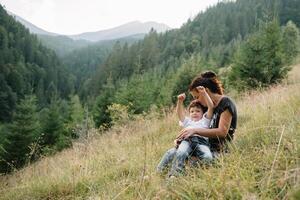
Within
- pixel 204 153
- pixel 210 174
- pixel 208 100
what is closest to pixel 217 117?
pixel 208 100

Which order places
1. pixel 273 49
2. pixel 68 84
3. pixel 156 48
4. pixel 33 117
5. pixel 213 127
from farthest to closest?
pixel 68 84 → pixel 156 48 → pixel 33 117 → pixel 273 49 → pixel 213 127

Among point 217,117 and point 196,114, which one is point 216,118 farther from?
point 196,114

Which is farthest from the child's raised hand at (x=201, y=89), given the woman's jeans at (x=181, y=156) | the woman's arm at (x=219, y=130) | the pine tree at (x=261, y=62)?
the pine tree at (x=261, y=62)

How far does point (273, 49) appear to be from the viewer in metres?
16.5

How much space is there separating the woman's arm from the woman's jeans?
0.14 metres

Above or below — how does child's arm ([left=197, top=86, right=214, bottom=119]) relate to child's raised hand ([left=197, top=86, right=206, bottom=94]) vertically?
below

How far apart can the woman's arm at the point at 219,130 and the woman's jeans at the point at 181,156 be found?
0.14 meters

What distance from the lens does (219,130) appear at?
4168 millimetres

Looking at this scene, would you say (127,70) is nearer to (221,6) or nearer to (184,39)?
(184,39)

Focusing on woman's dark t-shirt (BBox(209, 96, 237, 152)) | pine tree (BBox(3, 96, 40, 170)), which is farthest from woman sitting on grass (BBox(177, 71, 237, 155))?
pine tree (BBox(3, 96, 40, 170))

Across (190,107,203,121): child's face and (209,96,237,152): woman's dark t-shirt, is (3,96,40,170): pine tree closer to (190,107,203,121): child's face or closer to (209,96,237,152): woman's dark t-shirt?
(190,107,203,121): child's face

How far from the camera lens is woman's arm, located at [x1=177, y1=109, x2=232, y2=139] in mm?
4168

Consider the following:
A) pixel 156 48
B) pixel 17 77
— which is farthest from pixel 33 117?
pixel 156 48

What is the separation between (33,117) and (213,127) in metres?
23.9
